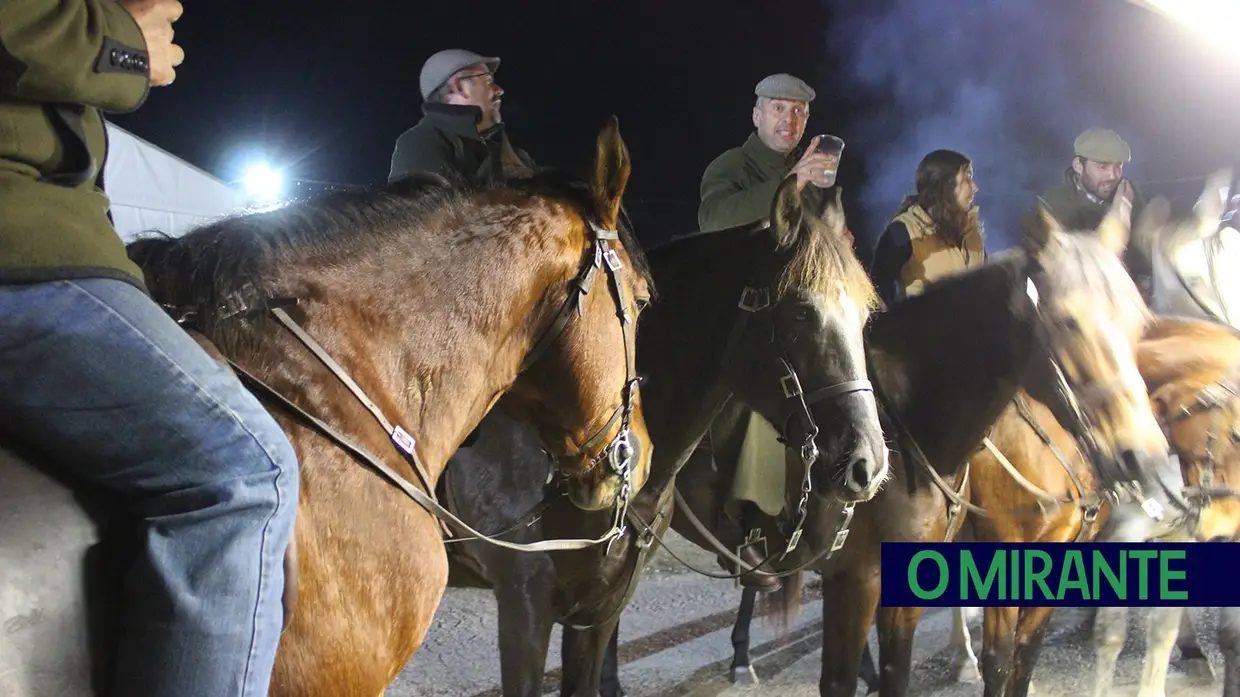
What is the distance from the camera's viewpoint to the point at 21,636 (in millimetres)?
1254

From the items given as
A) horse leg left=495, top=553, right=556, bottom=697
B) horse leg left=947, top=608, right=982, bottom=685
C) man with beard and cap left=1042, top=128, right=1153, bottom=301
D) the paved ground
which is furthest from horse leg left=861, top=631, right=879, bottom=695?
man with beard and cap left=1042, top=128, right=1153, bottom=301

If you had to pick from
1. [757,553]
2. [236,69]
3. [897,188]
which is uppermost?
[236,69]

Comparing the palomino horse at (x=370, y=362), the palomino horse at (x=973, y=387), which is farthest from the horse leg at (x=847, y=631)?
the palomino horse at (x=370, y=362)

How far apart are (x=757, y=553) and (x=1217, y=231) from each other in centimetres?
386

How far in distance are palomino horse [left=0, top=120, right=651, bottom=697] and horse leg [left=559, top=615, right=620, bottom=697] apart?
137 cm

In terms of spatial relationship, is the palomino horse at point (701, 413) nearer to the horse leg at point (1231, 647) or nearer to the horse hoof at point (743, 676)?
the horse hoof at point (743, 676)

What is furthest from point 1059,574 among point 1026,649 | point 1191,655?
point 1191,655

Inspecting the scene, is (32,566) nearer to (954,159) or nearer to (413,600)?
(413,600)

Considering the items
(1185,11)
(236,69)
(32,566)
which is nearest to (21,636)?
(32,566)

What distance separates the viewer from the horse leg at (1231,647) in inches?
183

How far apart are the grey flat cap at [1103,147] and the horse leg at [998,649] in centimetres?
303

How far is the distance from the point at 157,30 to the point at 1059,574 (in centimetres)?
422

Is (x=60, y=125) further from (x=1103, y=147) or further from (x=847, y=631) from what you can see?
(x=1103, y=147)

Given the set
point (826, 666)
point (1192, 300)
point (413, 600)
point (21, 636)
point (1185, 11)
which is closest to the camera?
point (21, 636)
